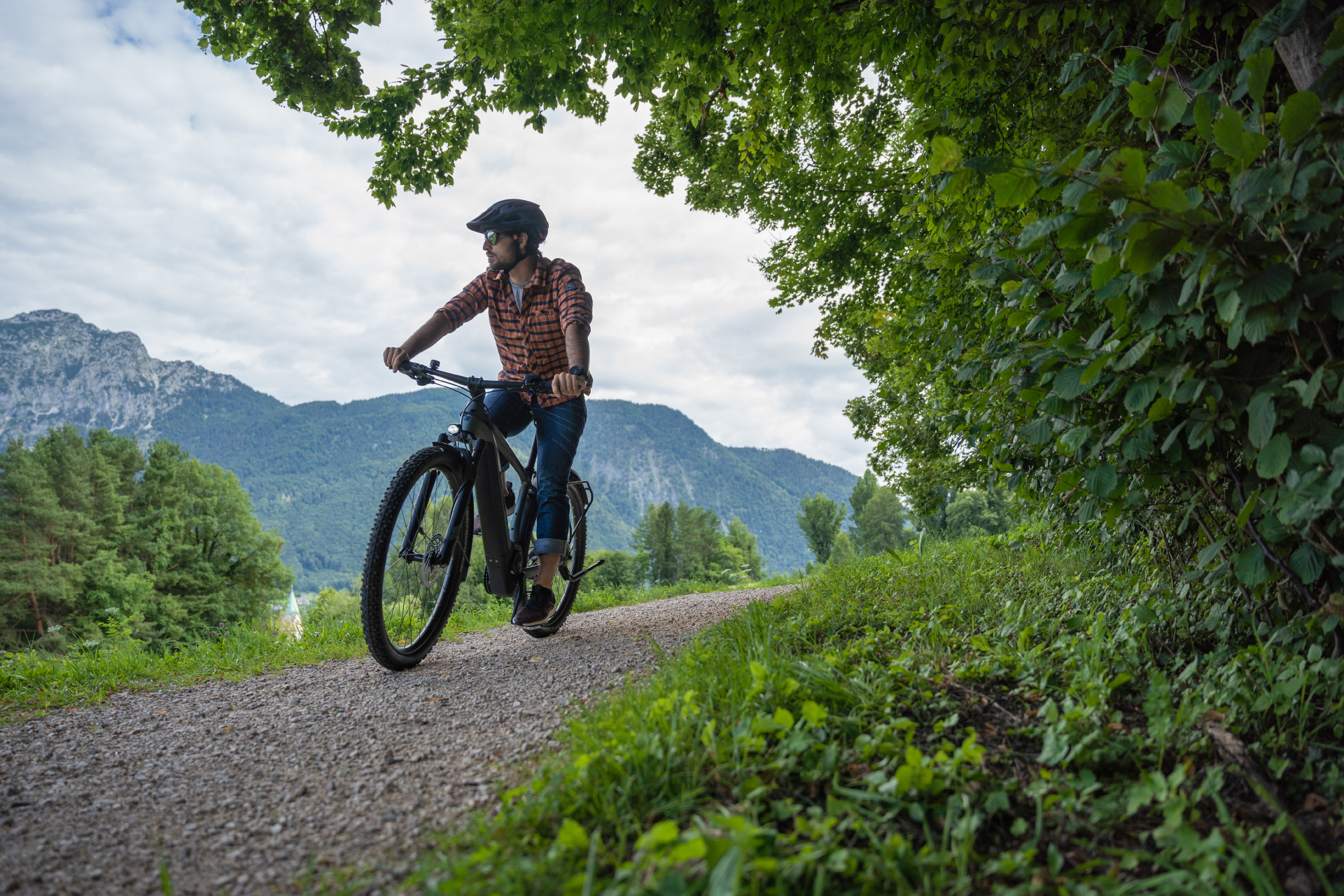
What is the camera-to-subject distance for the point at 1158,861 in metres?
1.16

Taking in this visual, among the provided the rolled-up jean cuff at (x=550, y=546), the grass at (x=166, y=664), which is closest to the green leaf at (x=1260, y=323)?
the rolled-up jean cuff at (x=550, y=546)

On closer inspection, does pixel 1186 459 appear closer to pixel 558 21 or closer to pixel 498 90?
pixel 558 21

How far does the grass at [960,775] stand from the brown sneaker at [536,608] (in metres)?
1.67

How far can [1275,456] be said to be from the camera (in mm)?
1418

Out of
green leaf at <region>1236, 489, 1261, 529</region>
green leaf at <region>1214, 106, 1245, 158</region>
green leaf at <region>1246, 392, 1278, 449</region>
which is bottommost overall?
green leaf at <region>1236, 489, 1261, 529</region>

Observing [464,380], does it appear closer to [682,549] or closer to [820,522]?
[682,549]

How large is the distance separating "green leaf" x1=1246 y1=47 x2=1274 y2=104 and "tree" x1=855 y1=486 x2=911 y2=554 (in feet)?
182

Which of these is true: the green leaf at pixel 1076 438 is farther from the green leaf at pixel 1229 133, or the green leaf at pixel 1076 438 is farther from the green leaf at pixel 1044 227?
the green leaf at pixel 1229 133

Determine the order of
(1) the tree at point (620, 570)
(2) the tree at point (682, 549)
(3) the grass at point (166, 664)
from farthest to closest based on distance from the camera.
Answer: (2) the tree at point (682, 549) → (1) the tree at point (620, 570) → (3) the grass at point (166, 664)

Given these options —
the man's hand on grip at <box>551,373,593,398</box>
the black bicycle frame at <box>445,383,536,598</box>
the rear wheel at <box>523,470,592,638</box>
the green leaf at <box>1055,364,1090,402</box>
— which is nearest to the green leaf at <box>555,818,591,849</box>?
the green leaf at <box>1055,364,1090,402</box>

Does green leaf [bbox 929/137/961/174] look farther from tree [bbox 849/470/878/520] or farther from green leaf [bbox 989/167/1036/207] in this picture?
tree [bbox 849/470/878/520]

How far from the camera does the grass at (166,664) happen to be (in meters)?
2.93

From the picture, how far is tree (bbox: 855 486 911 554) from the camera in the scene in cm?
5469

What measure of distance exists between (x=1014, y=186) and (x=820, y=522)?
198ft
